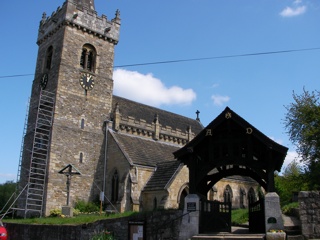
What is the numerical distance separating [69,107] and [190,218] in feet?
64.3

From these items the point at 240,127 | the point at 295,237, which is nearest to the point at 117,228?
the point at 240,127

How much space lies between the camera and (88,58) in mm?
32812

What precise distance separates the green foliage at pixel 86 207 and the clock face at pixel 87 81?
983 centimetres

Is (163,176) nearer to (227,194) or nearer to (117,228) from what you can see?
(227,194)

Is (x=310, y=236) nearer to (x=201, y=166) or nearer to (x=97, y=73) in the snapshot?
(x=201, y=166)

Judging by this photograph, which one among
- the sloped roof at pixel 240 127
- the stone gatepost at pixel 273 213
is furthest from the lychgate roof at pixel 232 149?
the stone gatepost at pixel 273 213

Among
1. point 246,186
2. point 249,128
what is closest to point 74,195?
point 246,186

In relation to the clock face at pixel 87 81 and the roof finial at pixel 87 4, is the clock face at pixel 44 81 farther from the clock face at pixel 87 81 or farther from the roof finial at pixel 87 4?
the roof finial at pixel 87 4

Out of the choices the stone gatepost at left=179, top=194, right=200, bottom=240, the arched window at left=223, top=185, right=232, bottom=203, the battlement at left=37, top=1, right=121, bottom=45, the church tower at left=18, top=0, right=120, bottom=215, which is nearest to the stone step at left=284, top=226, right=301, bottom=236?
the stone gatepost at left=179, top=194, right=200, bottom=240

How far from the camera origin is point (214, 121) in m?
13.2

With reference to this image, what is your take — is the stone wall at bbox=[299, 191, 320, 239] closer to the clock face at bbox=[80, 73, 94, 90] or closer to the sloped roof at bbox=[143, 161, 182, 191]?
the sloped roof at bbox=[143, 161, 182, 191]

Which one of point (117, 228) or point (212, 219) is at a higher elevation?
point (212, 219)

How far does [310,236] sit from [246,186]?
24469 millimetres

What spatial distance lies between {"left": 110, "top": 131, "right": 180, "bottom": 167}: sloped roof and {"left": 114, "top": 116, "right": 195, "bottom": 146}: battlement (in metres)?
0.49
